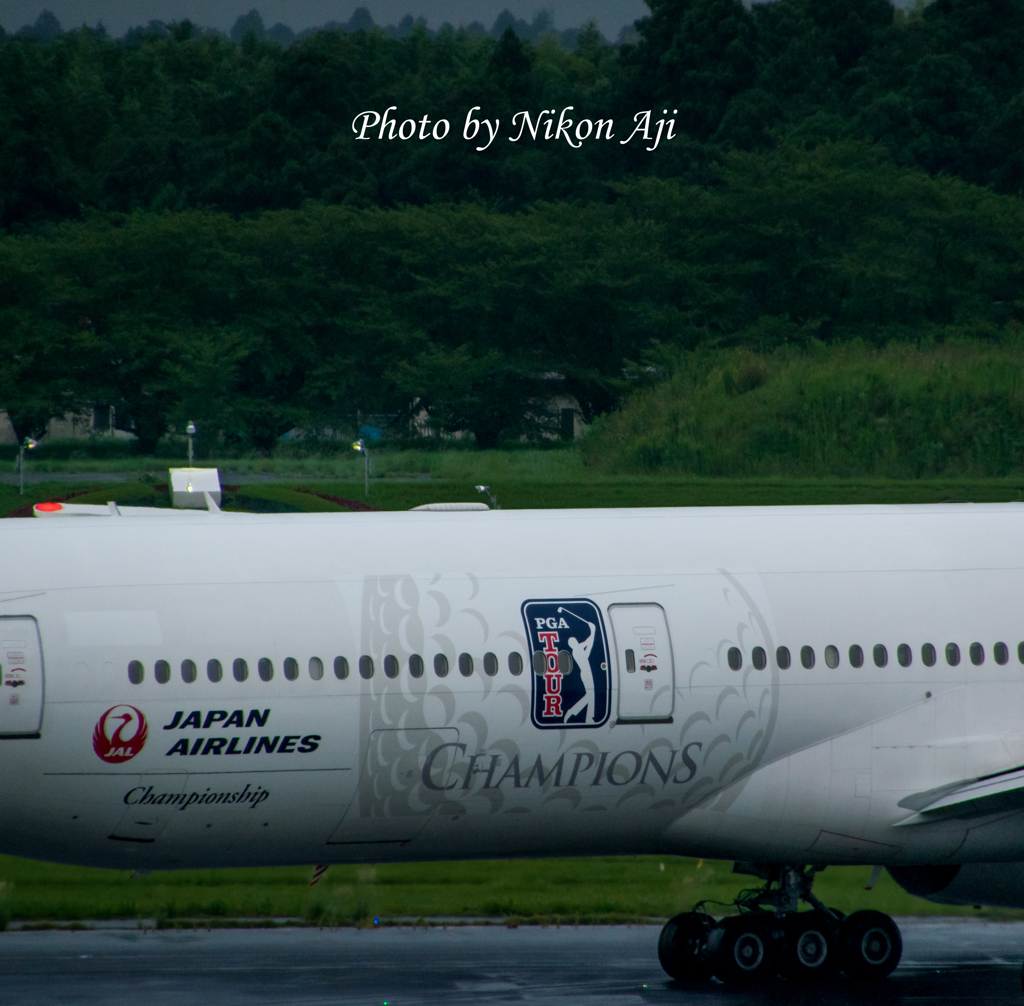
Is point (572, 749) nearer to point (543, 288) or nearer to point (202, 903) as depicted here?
point (202, 903)

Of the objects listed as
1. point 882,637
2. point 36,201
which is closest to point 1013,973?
point 882,637

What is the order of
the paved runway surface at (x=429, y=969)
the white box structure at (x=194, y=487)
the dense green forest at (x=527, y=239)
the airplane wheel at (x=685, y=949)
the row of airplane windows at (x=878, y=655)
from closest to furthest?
the row of airplane windows at (x=878, y=655), the paved runway surface at (x=429, y=969), the airplane wheel at (x=685, y=949), the white box structure at (x=194, y=487), the dense green forest at (x=527, y=239)

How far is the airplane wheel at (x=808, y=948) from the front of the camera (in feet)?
57.4

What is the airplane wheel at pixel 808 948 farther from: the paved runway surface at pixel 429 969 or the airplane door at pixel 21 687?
the airplane door at pixel 21 687

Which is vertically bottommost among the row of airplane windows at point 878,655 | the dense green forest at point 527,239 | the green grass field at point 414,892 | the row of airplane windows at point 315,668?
the green grass field at point 414,892

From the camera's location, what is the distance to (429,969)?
1816 cm

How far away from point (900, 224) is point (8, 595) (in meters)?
62.5

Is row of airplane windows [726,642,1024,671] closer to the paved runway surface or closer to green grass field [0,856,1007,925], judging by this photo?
the paved runway surface

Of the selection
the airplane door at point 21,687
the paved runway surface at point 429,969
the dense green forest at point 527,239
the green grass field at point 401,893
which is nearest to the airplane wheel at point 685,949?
the paved runway surface at point 429,969

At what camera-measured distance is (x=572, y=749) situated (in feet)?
52.3

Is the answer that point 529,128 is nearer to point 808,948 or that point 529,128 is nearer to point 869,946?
point 869,946

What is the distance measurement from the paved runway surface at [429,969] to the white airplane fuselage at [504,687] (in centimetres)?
153

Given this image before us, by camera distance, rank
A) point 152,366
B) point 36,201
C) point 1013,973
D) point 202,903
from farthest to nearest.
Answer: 1. point 36,201
2. point 152,366
3. point 202,903
4. point 1013,973

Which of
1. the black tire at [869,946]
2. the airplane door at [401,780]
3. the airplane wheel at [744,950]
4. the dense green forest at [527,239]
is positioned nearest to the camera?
the airplane door at [401,780]
